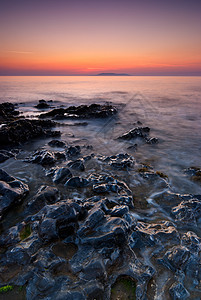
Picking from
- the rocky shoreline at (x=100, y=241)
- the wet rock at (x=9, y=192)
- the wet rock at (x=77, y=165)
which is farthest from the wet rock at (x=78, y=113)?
the wet rock at (x=9, y=192)

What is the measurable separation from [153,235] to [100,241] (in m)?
1.33

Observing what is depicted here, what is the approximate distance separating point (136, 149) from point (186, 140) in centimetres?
434

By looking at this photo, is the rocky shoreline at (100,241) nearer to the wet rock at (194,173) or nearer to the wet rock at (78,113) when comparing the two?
the wet rock at (194,173)

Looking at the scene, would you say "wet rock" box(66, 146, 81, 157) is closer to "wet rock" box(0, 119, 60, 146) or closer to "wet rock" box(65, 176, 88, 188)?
"wet rock" box(65, 176, 88, 188)

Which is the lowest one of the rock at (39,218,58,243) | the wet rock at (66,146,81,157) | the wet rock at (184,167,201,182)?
the wet rock at (184,167,201,182)

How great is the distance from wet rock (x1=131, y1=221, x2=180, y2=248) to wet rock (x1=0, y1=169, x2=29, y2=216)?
11.2 ft

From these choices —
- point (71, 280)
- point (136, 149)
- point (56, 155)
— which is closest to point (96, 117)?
point (136, 149)

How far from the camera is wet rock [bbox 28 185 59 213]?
4.79 meters

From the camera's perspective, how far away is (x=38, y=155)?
8195mm

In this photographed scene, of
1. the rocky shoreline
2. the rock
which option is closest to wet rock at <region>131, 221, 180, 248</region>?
the rocky shoreline

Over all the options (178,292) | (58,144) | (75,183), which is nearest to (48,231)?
(75,183)

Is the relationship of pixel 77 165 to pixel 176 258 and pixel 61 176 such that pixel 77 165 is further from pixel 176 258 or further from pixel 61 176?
pixel 176 258

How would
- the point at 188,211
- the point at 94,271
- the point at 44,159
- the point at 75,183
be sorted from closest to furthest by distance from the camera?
the point at 94,271
the point at 188,211
the point at 75,183
the point at 44,159

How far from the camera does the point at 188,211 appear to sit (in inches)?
187
